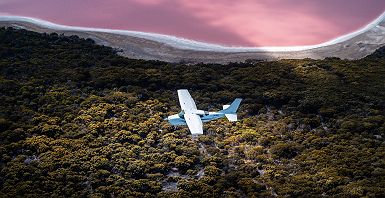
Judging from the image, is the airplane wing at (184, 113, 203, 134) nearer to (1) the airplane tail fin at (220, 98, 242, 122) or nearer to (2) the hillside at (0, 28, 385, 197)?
(2) the hillside at (0, 28, 385, 197)

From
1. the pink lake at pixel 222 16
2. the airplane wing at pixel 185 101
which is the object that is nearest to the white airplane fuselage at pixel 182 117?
the airplane wing at pixel 185 101

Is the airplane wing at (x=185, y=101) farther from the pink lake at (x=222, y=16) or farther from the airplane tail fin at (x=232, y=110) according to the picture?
the pink lake at (x=222, y=16)

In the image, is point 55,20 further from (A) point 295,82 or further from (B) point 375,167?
(B) point 375,167

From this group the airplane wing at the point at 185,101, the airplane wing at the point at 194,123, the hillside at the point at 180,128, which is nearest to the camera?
the hillside at the point at 180,128

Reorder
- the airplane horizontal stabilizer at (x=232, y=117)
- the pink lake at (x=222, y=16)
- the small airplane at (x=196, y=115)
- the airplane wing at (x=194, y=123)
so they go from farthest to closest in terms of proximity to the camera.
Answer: the pink lake at (x=222, y=16), the airplane horizontal stabilizer at (x=232, y=117), the small airplane at (x=196, y=115), the airplane wing at (x=194, y=123)

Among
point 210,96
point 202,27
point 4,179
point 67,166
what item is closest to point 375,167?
point 210,96

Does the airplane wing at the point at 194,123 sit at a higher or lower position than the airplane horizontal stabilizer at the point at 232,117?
lower

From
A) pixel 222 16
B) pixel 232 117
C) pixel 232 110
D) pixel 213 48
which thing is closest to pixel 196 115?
pixel 232 117
